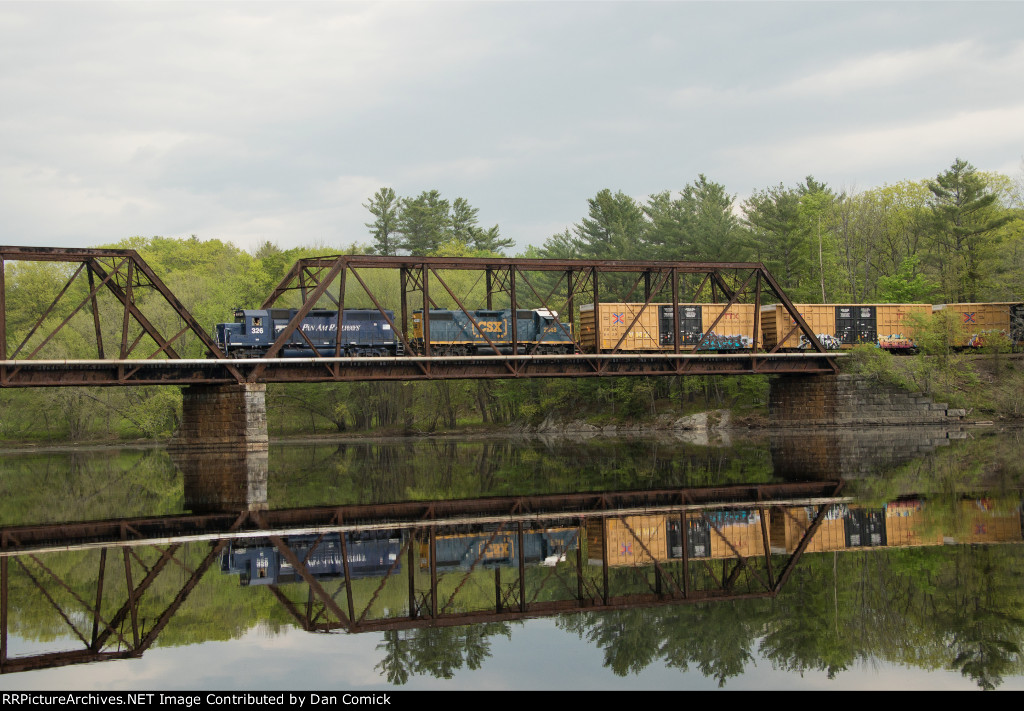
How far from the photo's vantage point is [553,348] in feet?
171

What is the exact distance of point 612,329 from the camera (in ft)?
175

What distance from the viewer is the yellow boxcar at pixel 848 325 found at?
57406mm

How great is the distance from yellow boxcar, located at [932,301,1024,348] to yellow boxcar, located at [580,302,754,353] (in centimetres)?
1350

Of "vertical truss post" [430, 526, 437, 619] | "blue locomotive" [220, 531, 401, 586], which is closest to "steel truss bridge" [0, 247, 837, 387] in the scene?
"blue locomotive" [220, 531, 401, 586]

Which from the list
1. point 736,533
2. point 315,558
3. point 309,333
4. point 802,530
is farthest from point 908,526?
point 309,333

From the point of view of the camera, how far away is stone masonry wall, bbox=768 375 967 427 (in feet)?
174

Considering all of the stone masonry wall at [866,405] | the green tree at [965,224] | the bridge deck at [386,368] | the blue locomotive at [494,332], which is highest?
the green tree at [965,224]

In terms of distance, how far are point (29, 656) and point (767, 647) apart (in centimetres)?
805

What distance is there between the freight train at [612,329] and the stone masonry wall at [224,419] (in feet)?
9.01

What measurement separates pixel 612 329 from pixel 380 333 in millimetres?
13684

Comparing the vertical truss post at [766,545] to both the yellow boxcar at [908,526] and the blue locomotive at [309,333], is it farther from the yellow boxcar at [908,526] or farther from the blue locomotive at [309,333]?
the blue locomotive at [309,333]

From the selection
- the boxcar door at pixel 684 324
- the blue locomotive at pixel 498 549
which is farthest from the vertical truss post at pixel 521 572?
the boxcar door at pixel 684 324

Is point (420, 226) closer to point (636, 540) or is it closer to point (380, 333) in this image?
point (380, 333)
